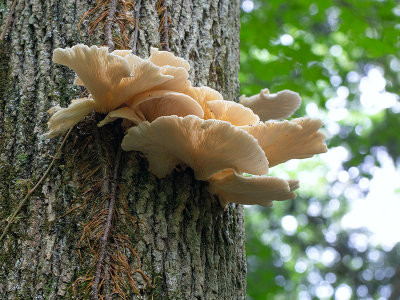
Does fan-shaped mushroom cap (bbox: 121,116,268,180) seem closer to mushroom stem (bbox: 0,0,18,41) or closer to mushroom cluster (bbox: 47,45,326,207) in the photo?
mushroom cluster (bbox: 47,45,326,207)

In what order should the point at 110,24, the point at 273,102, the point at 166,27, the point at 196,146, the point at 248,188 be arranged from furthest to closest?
the point at 273,102
the point at 166,27
the point at 110,24
the point at 248,188
the point at 196,146

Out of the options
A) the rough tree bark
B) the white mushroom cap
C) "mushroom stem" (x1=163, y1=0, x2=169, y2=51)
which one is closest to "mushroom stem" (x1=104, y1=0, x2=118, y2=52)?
the rough tree bark

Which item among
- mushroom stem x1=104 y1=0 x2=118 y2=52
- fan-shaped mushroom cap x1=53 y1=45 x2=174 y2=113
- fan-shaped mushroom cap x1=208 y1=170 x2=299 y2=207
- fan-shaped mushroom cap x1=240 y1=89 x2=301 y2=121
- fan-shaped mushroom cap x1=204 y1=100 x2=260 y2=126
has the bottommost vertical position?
fan-shaped mushroom cap x1=208 y1=170 x2=299 y2=207

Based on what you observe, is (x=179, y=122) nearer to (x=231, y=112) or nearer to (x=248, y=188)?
(x=231, y=112)

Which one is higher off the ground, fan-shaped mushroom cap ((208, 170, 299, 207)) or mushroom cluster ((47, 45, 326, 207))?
mushroom cluster ((47, 45, 326, 207))

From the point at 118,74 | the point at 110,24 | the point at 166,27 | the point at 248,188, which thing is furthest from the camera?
the point at 166,27

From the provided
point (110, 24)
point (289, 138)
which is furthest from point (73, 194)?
point (289, 138)

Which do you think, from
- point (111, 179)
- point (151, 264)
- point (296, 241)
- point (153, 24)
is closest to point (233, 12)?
A: point (153, 24)
